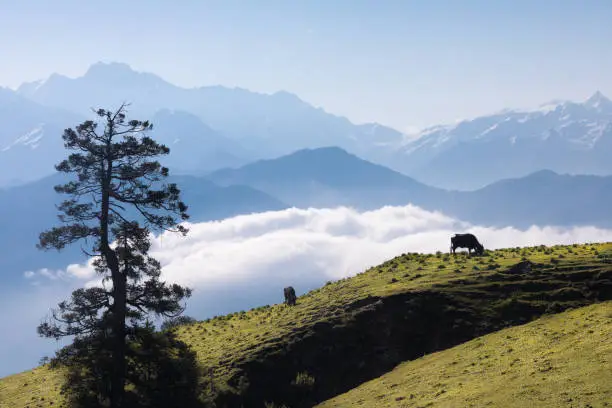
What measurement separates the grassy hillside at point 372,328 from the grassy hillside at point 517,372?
93.2 inches

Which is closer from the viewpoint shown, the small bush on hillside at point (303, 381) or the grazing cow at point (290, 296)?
the small bush on hillside at point (303, 381)

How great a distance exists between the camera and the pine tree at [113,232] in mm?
37281

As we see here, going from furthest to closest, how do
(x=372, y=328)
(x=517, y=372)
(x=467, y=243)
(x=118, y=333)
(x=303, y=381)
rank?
(x=467, y=243)
(x=372, y=328)
(x=303, y=381)
(x=118, y=333)
(x=517, y=372)

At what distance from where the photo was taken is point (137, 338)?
3866 centimetres

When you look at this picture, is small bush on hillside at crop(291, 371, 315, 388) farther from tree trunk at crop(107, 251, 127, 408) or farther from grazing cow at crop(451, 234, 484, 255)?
grazing cow at crop(451, 234, 484, 255)

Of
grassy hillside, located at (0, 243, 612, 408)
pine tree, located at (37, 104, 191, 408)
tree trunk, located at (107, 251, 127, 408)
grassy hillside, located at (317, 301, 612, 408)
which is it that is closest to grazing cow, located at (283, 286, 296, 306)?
grassy hillside, located at (0, 243, 612, 408)

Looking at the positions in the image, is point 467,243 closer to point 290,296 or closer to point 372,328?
point 290,296

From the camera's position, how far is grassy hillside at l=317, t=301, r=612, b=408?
24.7 metres

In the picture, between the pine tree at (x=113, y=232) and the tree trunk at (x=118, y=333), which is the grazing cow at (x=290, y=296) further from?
the tree trunk at (x=118, y=333)

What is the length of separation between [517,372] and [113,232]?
27694 millimetres

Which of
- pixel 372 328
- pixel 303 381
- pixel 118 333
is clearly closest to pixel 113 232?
pixel 118 333

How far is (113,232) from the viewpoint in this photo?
3950 cm

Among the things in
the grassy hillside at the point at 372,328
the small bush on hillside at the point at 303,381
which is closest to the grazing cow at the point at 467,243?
the grassy hillside at the point at 372,328

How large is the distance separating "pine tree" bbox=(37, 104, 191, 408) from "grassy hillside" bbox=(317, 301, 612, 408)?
47.4 feet
